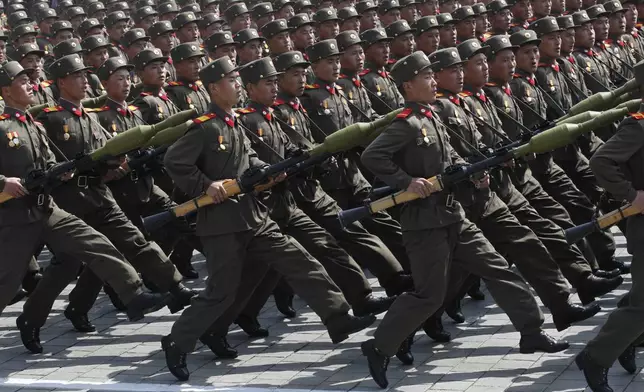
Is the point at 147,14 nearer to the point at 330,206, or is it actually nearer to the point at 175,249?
the point at 175,249

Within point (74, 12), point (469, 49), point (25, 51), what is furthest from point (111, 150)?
point (74, 12)

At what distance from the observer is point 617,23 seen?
1579 cm

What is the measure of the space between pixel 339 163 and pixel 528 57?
2077mm

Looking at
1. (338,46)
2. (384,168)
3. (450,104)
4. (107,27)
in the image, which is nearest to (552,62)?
(338,46)

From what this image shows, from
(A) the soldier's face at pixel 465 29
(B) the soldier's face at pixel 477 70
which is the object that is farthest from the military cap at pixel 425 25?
(B) the soldier's face at pixel 477 70

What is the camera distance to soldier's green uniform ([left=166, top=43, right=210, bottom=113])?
12.9m

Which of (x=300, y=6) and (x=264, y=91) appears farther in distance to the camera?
(x=300, y=6)

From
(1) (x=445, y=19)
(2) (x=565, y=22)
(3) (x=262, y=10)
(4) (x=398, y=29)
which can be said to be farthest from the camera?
(3) (x=262, y=10)

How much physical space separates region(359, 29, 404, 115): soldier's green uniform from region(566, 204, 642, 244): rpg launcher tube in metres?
3.95

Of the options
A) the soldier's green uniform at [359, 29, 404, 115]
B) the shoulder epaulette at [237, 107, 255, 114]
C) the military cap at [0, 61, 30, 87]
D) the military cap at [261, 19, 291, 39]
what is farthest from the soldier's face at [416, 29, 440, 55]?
the military cap at [0, 61, 30, 87]

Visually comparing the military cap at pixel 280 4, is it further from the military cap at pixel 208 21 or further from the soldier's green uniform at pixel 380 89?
the soldier's green uniform at pixel 380 89

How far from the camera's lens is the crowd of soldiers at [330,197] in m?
9.27

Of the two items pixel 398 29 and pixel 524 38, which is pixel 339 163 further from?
pixel 398 29

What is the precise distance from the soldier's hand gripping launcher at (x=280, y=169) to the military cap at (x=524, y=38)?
1993mm
